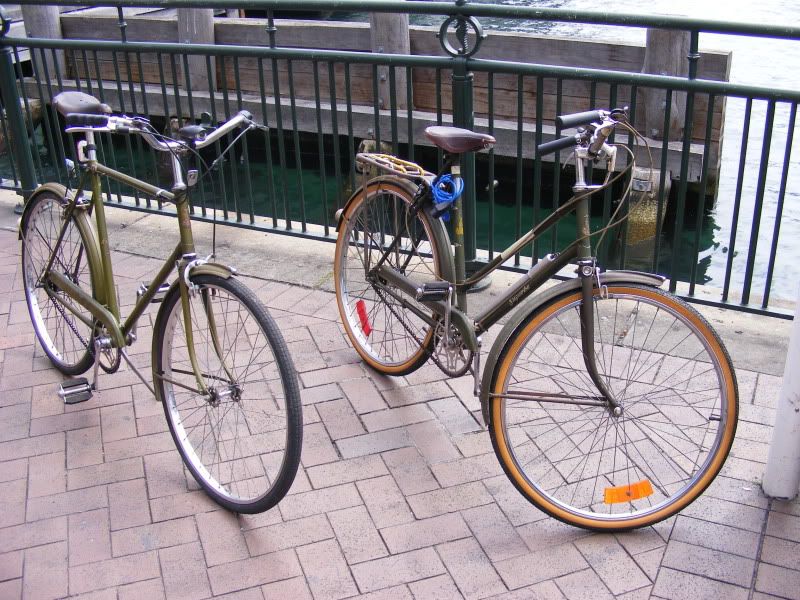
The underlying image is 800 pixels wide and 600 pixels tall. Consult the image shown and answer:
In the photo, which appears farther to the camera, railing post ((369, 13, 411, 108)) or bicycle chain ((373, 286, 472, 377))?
railing post ((369, 13, 411, 108))

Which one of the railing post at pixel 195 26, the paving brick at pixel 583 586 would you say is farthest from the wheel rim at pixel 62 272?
the railing post at pixel 195 26

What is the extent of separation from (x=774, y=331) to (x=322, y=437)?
7.13ft

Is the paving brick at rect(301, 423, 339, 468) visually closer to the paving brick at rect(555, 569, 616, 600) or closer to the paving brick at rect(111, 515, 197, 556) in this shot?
the paving brick at rect(111, 515, 197, 556)

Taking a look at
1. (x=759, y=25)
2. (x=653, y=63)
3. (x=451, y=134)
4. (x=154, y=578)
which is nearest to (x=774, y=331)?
(x=759, y=25)

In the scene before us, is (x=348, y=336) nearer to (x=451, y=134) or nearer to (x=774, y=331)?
(x=451, y=134)

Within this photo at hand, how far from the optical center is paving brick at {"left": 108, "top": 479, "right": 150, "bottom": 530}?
128 inches

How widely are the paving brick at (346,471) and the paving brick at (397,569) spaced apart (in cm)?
46

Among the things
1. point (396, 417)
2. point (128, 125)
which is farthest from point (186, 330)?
point (396, 417)

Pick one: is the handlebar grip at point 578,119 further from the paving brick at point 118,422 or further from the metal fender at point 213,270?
the paving brick at point 118,422

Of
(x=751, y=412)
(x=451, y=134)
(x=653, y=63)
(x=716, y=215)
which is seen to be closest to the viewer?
(x=451, y=134)

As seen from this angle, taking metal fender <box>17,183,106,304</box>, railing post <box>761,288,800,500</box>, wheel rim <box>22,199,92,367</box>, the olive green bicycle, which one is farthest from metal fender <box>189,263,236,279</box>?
railing post <box>761,288,800,500</box>

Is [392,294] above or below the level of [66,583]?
above

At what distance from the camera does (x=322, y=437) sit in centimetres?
369

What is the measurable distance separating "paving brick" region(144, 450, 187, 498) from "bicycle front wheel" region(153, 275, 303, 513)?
4.0 inches
